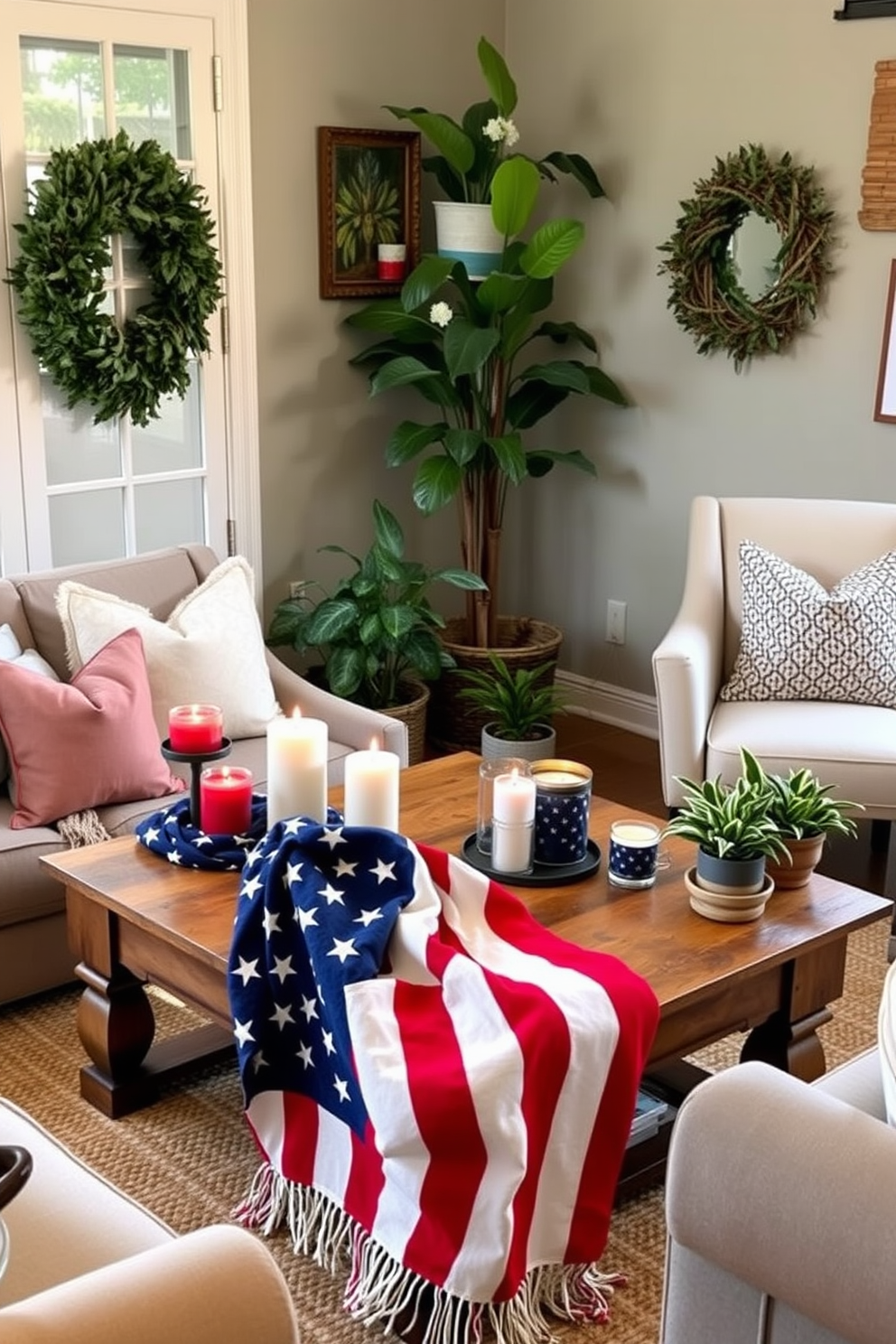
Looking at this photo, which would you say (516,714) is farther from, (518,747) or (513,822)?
(513,822)

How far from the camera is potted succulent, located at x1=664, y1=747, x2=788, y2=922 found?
8.12 feet

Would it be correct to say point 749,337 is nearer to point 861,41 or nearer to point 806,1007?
point 861,41

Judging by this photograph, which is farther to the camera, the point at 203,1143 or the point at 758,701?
the point at 758,701

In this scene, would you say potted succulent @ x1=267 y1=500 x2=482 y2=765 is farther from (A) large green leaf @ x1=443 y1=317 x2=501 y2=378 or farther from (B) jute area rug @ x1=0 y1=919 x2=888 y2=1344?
(B) jute area rug @ x1=0 y1=919 x2=888 y2=1344

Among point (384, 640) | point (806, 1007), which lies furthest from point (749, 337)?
point (806, 1007)

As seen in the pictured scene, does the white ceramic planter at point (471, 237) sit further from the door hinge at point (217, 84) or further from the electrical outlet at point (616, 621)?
the electrical outlet at point (616, 621)

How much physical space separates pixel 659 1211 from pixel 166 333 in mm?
2510

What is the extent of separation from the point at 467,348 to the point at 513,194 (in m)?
0.43

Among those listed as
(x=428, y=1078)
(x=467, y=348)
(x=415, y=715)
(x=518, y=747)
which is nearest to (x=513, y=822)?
(x=428, y=1078)

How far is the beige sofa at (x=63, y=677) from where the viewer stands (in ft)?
9.89

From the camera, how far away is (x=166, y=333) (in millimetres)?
4035

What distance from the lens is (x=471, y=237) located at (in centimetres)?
446

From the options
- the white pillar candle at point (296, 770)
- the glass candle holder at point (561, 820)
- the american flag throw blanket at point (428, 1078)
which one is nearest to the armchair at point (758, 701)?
the glass candle holder at point (561, 820)

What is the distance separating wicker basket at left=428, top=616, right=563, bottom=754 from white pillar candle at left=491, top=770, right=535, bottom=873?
194 centimetres
